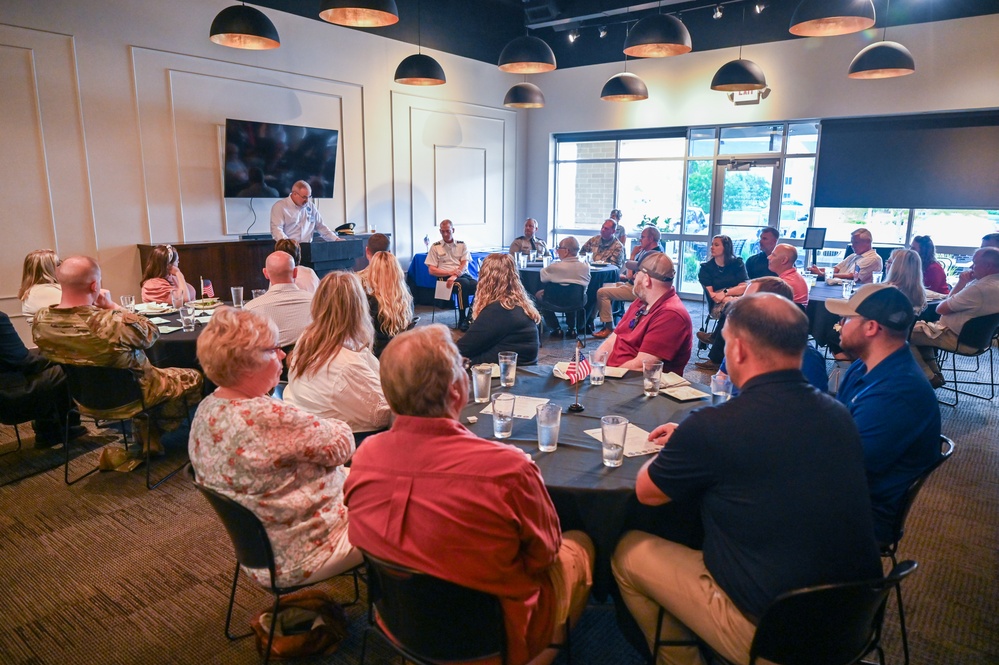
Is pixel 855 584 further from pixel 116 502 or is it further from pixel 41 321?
pixel 41 321

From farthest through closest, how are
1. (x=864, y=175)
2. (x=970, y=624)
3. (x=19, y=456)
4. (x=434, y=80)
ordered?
(x=864, y=175) → (x=434, y=80) → (x=19, y=456) → (x=970, y=624)

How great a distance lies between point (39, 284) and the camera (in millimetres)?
4285

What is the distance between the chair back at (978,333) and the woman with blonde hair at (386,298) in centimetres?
458

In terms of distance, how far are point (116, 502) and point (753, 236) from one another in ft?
30.1

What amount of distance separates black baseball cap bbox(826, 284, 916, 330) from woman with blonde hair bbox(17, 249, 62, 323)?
4.71m

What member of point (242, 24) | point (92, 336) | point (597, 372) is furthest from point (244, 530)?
point (242, 24)

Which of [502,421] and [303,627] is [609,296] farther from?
[303,627]

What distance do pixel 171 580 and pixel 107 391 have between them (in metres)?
1.34

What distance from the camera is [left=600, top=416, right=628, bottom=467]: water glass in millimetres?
2059

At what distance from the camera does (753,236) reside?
9805 mm

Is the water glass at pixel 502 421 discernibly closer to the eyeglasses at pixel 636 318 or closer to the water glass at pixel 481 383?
the water glass at pixel 481 383

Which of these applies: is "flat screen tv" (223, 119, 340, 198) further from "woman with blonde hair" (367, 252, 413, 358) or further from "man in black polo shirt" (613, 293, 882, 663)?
"man in black polo shirt" (613, 293, 882, 663)

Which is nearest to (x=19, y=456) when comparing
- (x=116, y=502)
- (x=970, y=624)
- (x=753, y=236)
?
(x=116, y=502)

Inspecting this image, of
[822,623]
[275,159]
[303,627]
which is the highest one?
[275,159]
